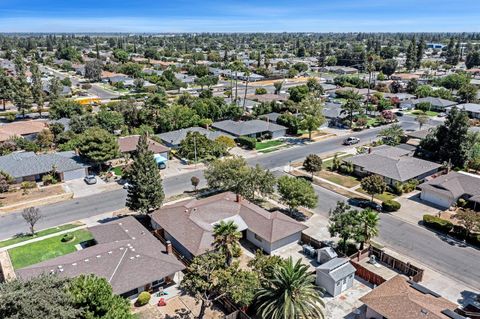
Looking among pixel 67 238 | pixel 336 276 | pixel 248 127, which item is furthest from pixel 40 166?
pixel 336 276

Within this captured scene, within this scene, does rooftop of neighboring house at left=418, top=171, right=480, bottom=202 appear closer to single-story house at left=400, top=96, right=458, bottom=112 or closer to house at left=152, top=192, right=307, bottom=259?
house at left=152, top=192, right=307, bottom=259

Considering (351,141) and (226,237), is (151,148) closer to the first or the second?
(226,237)

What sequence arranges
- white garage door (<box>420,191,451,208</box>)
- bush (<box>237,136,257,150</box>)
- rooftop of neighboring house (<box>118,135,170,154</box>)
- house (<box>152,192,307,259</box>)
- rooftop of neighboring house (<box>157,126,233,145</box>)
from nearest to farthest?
house (<box>152,192,307,259</box>), white garage door (<box>420,191,451,208</box>), rooftop of neighboring house (<box>118,135,170,154</box>), rooftop of neighboring house (<box>157,126,233,145</box>), bush (<box>237,136,257,150</box>)

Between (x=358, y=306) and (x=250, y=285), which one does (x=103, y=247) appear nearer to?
(x=250, y=285)

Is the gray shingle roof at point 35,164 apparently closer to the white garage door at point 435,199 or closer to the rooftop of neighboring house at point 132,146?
the rooftop of neighboring house at point 132,146

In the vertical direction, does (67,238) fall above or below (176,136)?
below

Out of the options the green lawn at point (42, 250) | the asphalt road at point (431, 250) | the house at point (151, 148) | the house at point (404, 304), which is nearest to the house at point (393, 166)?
the asphalt road at point (431, 250)

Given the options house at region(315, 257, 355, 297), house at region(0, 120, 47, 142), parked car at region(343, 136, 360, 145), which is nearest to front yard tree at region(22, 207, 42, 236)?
house at region(315, 257, 355, 297)
